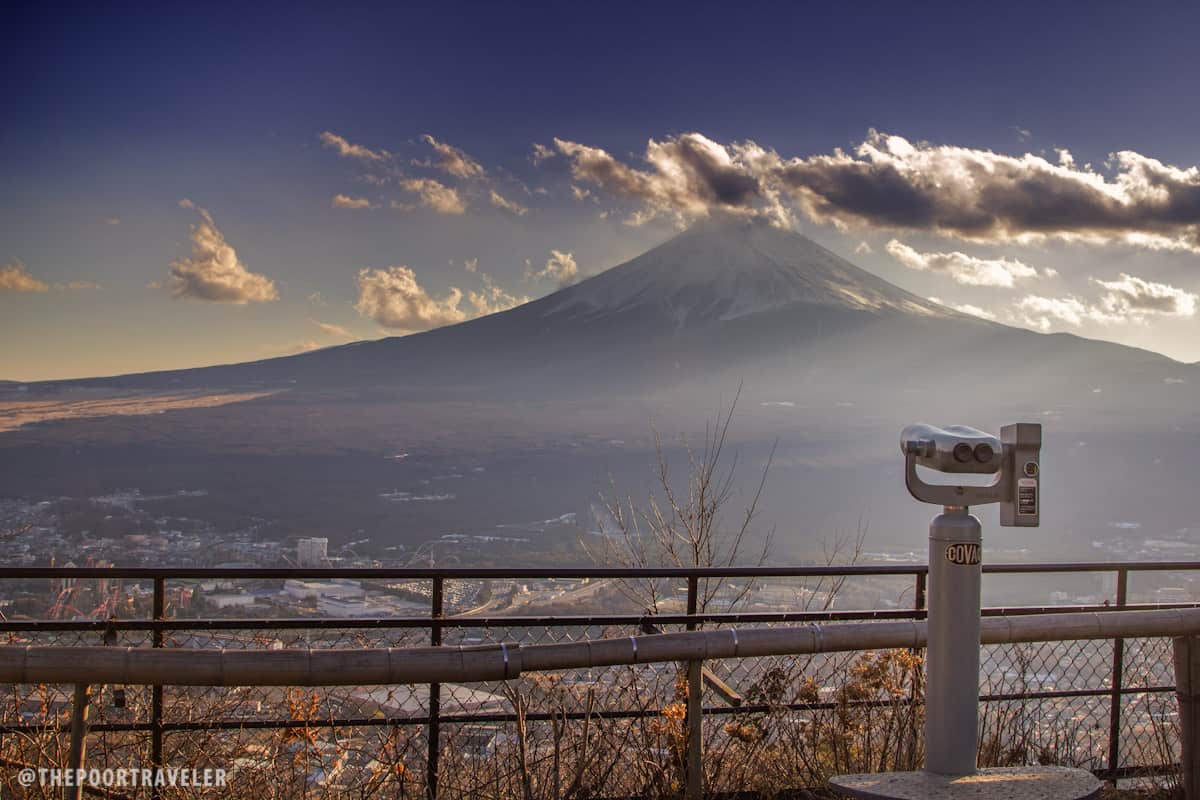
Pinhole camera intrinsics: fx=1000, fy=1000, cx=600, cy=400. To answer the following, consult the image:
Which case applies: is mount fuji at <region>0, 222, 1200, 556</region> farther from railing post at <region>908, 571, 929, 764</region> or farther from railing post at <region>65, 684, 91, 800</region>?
railing post at <region>65, 684, 91, 800</region>

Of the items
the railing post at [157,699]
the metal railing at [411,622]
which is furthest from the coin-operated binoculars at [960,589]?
the railing post at [157,699]

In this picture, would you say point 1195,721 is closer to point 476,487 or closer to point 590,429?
point 476,487

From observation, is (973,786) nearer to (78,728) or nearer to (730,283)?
(78,728)

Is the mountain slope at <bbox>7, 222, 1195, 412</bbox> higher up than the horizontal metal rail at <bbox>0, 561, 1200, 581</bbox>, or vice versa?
the mountain slope at <bbox>7, 222, 1195, 412</bbox>

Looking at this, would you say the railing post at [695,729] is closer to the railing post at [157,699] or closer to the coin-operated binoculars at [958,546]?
the coin-operated binoculars at [958,546]

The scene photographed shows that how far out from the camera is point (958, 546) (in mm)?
2410

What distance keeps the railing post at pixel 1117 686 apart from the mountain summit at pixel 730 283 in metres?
137

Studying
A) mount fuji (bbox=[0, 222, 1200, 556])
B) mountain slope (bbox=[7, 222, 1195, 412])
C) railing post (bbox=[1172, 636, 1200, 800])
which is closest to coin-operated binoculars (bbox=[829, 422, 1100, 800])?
railing post (bbox=[1172, 636, 1200, 800])

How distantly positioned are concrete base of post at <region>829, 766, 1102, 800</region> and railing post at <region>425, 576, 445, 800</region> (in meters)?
1.55

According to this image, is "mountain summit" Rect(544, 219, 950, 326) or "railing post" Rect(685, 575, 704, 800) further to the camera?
"mountain summit" Rect(544, 219, 950, 326)

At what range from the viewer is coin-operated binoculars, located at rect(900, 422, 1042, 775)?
2.42 metres

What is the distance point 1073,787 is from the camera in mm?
2414

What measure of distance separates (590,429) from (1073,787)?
107 m

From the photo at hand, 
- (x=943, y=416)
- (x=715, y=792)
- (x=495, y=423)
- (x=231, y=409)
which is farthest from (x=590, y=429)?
(x=715, y=792)
